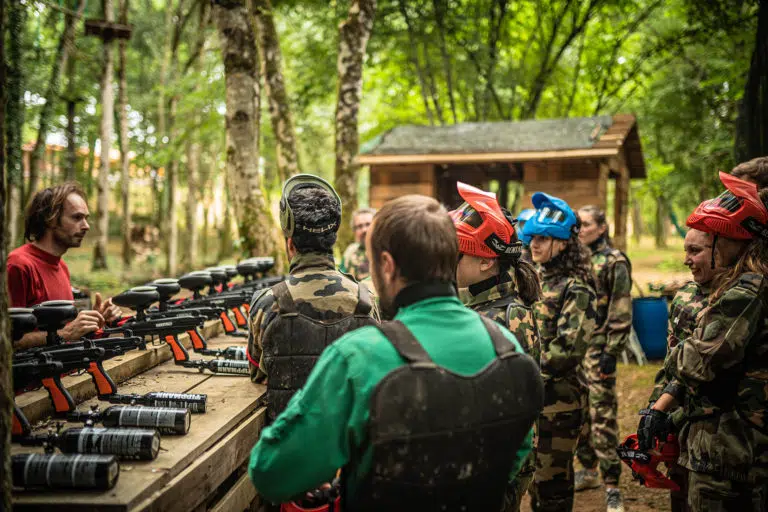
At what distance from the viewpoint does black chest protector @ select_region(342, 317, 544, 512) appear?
71.4 inches

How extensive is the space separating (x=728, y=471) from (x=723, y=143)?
17223mm

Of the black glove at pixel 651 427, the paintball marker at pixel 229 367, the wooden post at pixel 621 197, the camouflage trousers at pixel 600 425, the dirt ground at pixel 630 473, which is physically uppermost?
the wooden post at pixel 621 197

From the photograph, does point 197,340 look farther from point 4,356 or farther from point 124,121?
point 124,121

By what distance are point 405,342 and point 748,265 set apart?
2.18 m

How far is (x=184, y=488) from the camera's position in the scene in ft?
7.99

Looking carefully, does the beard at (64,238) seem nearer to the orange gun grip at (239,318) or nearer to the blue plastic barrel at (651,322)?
the orange gun grip at (239,318)

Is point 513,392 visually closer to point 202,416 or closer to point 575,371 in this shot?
point 202,416

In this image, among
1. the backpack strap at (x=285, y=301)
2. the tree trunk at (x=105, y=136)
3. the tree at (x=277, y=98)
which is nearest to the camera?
the backpack strap at (x=285, y=301)

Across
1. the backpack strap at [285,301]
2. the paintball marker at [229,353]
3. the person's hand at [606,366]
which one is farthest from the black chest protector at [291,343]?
the person's hand at [606,366]

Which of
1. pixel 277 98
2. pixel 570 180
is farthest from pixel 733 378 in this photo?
pixel 277 98

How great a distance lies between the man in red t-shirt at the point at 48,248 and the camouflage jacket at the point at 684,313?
3.96 meters

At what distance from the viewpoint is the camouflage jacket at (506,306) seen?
10.8ft

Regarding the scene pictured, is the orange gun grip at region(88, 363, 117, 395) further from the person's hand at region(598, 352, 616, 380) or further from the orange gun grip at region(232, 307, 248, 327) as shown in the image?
the person's hand at region(598, 352, 616, 380)

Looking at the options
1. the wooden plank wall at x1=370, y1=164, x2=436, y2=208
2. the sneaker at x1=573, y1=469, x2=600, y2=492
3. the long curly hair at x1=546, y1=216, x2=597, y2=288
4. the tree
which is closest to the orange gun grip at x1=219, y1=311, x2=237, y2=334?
the long curly hair at x1=546, y1=216, x2=597, y2=288
